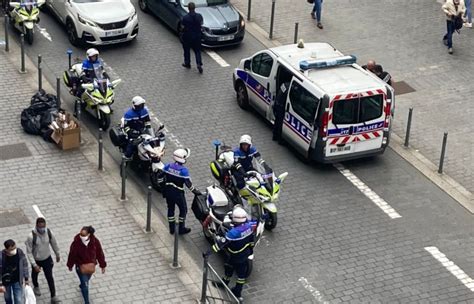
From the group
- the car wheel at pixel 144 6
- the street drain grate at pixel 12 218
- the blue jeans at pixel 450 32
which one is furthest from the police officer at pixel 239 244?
the car wheel at pixel 144 6

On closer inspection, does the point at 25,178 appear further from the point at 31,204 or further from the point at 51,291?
the point at 51,291

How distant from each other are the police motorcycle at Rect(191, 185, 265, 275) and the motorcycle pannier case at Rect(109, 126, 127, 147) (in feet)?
8.45

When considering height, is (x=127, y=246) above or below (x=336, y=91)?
below

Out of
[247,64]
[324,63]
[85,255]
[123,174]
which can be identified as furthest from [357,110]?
[85,255]

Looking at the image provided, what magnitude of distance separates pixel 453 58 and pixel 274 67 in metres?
6.38

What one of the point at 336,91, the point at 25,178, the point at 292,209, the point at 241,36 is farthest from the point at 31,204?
the point at 241,36

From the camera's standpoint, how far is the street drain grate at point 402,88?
24.7 m

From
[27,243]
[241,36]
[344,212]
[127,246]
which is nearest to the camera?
[27,243]

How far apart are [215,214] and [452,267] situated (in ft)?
13.8

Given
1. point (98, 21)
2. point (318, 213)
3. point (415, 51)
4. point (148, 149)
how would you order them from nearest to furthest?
point (318, 213) < point (148, 149) < point (98, 21) < point (415, 51)

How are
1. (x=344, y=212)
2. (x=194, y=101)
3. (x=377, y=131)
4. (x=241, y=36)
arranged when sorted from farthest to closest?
1. (x=241, y=36)
2. (x=194, y=101)
3. (x=377, y=131)
4. (x=344, y=212)

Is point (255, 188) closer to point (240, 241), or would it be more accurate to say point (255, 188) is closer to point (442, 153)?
point (240, 241)

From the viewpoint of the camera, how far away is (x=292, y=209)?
19.9m

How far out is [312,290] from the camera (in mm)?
17531
